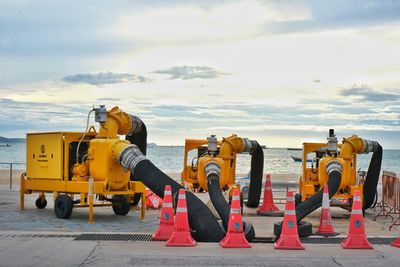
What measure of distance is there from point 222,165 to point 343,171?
3.10 m

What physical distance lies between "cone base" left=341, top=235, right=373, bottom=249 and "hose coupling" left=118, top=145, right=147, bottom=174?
208 inches

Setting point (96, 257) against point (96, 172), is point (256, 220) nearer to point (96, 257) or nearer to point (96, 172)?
point (96, 172)

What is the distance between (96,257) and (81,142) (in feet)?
23.6

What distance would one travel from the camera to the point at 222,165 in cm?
1764

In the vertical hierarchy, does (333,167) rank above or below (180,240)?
above

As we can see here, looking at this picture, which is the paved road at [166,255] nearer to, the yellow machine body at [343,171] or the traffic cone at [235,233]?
the traffic cone at [235,233]

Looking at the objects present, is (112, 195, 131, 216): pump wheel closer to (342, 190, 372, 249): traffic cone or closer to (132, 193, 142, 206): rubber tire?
(132, 193, 142, 206): rubber tire

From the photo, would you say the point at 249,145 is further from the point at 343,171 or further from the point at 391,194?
the point at 391,194

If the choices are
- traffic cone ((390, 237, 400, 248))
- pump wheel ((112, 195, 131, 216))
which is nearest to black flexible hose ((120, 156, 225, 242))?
traffic cone ((390, 237, 400, 248))

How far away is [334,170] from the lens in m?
17.2

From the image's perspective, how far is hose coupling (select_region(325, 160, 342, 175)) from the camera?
56.6ft

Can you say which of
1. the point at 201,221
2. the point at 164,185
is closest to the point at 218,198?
the point at 164,185

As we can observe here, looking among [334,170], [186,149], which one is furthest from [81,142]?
[334,170]

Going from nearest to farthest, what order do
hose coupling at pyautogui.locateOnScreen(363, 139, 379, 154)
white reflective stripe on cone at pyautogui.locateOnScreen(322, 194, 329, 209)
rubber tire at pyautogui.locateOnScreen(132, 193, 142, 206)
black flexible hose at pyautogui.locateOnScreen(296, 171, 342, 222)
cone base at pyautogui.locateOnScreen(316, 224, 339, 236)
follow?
1. white reflective stripe on cone at pyautogui.locateOnScreen(322, 194, 329, 209)
2. cone base at pyautogui.locateOnScreen(316, 224, 339, 236)
3. black flexible hose at pyautogui.locateOnScreen(296, 171, 342, 222)
4. rubber tire at pyautogui.locateOnScreen(132, 193, 142, 206)
5. hose coupling at pyautogui.locateOnScreen(363, 139, 379, 154)
